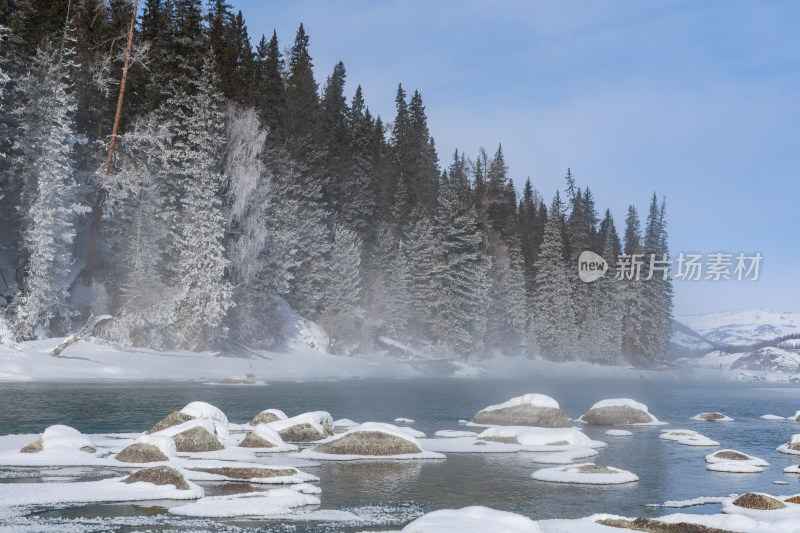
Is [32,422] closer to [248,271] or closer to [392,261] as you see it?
[248,271]

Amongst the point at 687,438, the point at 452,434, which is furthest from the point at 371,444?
the point at 687,438

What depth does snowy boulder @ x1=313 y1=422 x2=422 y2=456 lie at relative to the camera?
20.6 metres

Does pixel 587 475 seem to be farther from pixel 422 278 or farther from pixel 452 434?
pixel 422 278

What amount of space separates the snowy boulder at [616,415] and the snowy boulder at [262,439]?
15.7 m

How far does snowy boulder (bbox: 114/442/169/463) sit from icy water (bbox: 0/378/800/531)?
3110 mm

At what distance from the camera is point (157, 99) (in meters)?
54.8

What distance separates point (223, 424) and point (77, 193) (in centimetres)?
2966

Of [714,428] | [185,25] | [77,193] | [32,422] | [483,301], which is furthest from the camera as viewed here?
[483,301]

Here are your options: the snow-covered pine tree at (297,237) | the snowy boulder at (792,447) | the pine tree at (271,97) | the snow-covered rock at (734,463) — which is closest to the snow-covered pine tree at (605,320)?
the snow-covered pine tree at (297,237)

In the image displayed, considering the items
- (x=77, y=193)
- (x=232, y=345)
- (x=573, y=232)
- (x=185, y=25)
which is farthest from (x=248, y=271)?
(x=573, y=232)

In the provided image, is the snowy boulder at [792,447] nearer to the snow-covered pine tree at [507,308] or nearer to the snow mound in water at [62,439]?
the snow mound in water at [62,439]

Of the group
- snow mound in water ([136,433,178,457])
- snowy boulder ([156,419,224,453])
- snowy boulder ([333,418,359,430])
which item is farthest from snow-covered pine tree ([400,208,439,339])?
snow mound in water ([136,433,178,457])

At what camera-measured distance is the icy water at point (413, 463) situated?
13305mm

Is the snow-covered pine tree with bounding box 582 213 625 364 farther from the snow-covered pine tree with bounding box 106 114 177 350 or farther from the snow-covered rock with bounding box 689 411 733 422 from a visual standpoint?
the snow-covered pine tree with bounding box 106 114 177 350
